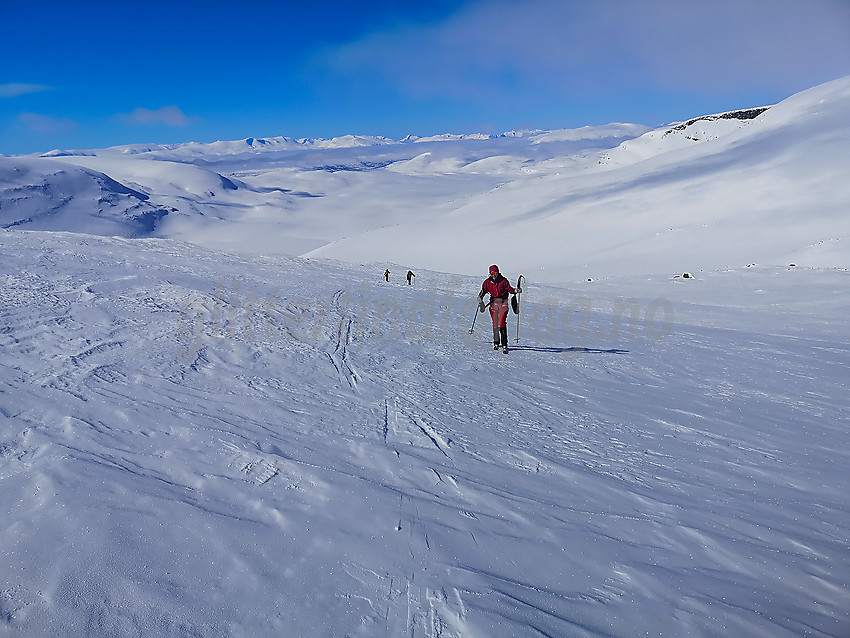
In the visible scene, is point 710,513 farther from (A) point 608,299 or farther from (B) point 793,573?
(A) point 608,299

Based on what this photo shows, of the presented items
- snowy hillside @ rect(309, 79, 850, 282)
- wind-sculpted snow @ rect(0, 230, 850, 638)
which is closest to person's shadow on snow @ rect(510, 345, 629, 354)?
wind-sculpted snow @ rect(0, 230, 850, 638)

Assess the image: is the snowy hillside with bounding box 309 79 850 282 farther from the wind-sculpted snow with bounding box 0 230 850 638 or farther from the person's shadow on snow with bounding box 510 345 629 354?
the wind-sculpted snow with bounding box 0 230 850 638

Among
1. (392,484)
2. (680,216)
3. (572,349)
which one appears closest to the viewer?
(392,484)

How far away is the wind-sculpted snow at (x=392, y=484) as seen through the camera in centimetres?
312

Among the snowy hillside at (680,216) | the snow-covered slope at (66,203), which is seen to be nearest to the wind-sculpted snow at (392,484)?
the snowy hillside at (680,216)

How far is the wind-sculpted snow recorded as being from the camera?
10.2ft

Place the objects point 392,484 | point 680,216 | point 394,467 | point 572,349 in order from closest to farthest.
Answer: point 392,484
point 394,467
point 572,349
point 680,216

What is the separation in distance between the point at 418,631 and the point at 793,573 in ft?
9.60

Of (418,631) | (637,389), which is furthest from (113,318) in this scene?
(637,389)

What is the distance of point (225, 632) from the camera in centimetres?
285

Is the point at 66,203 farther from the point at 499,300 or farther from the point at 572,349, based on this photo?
the point at 572,349

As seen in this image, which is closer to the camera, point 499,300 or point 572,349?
point 499,300

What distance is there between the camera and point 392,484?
4.49 metres

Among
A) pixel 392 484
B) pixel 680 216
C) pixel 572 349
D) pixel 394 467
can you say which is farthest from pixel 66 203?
pixel 392 484
